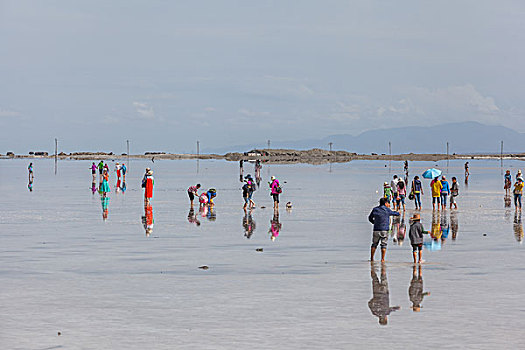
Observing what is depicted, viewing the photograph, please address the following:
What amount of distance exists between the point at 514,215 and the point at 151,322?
960 inches

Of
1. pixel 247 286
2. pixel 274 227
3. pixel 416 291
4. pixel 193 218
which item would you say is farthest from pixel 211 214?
pixel 416 291

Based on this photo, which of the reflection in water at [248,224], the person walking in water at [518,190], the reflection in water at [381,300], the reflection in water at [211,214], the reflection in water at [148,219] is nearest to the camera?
the reflection in water at [381,300]

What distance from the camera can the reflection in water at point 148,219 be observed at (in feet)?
89.0

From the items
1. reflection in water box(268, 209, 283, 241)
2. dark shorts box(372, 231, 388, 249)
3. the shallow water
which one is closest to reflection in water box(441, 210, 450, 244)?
the shallow water

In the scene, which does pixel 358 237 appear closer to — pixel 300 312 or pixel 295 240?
pixel 295 240

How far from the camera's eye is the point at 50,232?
85.2ft

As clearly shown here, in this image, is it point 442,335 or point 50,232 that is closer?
point 442,335

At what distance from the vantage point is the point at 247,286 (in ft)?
52.4

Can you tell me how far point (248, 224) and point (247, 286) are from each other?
13.3 metres

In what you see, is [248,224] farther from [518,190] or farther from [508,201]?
[508,201]

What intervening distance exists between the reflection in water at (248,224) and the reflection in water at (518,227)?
29.4 feet

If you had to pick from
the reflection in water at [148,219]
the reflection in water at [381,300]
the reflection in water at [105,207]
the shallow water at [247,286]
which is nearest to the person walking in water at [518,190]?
the shallow water at [247,286]

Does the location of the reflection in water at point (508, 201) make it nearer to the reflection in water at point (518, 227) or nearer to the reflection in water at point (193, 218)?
the reflection in water at point (518, 227)

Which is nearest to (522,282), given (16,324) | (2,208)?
(16,324)
